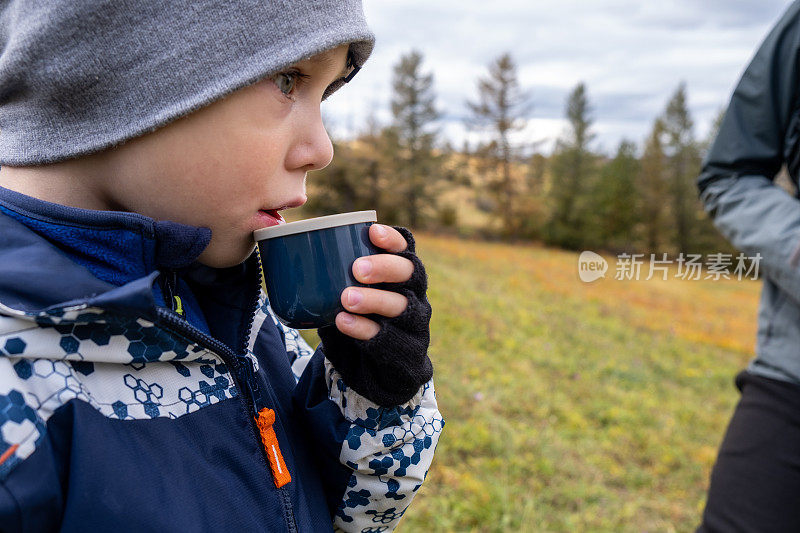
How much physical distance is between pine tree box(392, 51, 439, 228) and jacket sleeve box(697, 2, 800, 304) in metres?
30.4

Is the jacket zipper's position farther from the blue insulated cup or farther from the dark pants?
the dark pants

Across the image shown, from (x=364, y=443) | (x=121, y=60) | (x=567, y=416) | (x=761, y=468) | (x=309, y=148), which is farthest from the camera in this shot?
(x=567, y=416)

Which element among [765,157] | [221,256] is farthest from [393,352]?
[765,157]

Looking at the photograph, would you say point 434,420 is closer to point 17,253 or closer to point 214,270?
point 214,270

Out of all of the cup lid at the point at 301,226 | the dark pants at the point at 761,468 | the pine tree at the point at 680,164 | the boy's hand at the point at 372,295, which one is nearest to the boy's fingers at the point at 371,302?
the boy's hand at the point at 372,295

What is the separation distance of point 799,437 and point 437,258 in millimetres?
16338

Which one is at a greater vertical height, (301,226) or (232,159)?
(232,159)

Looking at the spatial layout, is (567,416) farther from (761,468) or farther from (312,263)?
(312,263)

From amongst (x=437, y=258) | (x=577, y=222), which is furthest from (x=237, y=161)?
(x=577, y=222)

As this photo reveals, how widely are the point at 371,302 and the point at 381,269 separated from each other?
0.07 meters

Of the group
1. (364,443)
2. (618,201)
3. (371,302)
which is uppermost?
(371,302)

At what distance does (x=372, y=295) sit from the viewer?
3.56ft

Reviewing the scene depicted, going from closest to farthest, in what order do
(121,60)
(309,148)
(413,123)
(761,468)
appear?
1. (121,60)
2. (309,148)
3. (761,468)
4. (413,123)

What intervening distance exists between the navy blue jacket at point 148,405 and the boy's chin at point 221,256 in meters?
0.07
